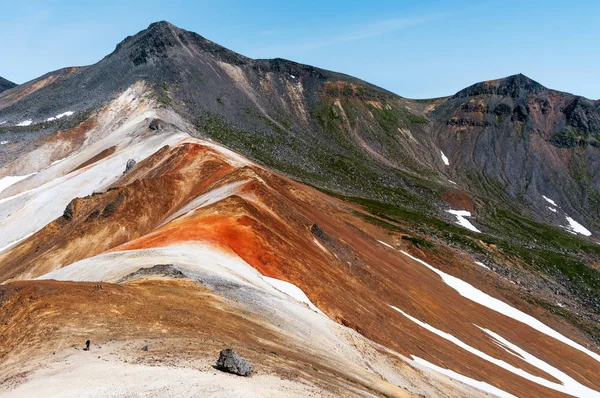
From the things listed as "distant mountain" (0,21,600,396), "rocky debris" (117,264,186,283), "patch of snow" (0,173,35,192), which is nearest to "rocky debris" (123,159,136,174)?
"distant mountain" (0,21,600,396)

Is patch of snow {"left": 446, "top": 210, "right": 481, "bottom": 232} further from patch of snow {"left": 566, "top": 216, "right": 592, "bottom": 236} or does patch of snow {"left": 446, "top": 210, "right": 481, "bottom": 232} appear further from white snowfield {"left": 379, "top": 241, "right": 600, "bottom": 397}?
white snowfield {"left": 379, "top": 241, "right": 600, "bottom": 397}

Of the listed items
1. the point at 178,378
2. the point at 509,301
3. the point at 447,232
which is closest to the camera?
the point at 178,378

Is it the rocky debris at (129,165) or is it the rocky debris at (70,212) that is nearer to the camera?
the rocky debris at (70,212)

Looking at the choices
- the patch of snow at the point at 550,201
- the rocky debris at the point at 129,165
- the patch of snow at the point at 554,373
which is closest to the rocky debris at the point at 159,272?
the patch of snow at the point at 554,373

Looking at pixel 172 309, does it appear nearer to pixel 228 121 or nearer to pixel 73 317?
pixel 73 317

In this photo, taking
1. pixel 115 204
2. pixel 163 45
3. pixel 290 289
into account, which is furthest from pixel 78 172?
pixel 163 45

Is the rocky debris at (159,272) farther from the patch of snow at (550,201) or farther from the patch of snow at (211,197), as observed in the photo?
the patch of snow at (550,201)

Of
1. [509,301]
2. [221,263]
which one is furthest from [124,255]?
[509,301]
